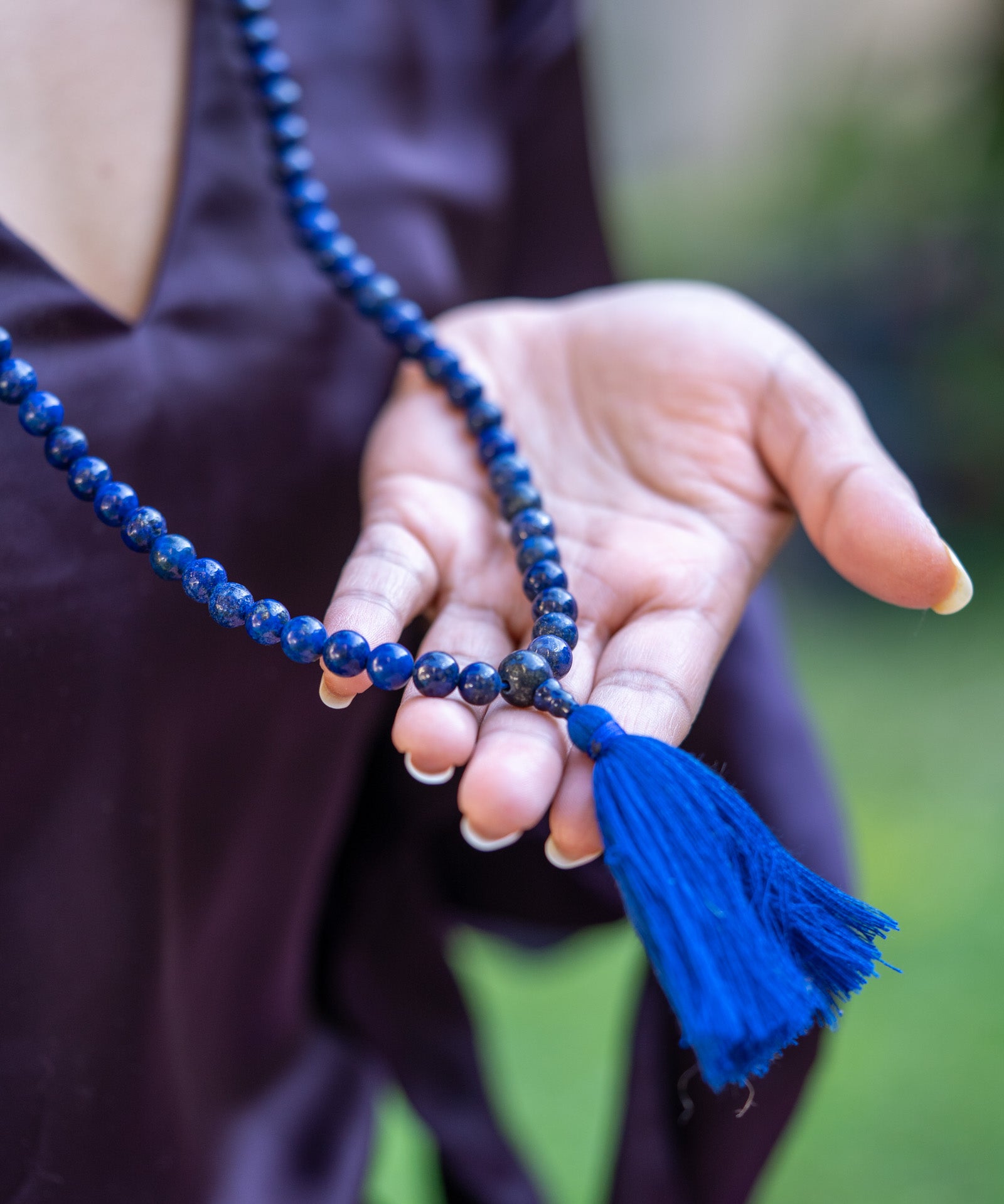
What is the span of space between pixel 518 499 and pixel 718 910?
11.9 inches

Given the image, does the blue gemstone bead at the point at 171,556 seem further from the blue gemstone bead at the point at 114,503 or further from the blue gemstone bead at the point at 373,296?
the blue gemstone bead at the point at 373,296

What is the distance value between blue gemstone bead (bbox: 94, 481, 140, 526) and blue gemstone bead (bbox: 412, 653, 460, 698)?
0.61 ft

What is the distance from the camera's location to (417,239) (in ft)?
2.50

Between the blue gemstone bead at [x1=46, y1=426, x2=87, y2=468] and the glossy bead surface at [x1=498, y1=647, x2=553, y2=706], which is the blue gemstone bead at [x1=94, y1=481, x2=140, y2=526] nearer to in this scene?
the blue gemstone bead at [x1=46, y1=426, x2=87, y2=468]

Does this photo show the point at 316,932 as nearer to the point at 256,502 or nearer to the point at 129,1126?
the point at 129,1126

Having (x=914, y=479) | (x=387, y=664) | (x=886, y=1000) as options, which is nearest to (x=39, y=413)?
(x=387, y=664)

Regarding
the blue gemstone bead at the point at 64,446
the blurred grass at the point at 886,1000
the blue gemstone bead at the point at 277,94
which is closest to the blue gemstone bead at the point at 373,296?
the blue gemstone bead at the point at 277,94

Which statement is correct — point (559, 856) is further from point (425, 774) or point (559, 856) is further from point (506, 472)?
point (506, 472)

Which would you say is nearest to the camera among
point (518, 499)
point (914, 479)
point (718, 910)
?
point (718, 910)

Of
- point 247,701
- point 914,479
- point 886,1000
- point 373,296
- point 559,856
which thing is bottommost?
point 886,1000

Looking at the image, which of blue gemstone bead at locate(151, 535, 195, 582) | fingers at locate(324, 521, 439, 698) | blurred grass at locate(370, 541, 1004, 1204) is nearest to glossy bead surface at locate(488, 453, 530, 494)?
fingers at locate(324, 521, 439, 698)

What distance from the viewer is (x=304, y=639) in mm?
543

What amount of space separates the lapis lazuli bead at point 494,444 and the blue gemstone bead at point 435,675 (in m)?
0.21

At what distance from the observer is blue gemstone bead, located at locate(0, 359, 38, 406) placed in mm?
537
